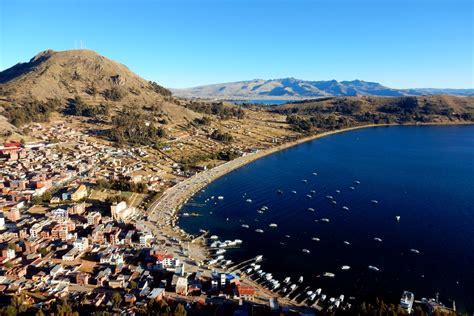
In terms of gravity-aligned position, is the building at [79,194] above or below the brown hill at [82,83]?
below

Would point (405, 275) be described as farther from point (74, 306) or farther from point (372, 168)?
point (372, 168)

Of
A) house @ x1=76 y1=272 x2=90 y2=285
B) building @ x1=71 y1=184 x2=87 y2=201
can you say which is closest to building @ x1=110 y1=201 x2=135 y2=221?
building @ x1=71 y1=184 x2=87 y2=201

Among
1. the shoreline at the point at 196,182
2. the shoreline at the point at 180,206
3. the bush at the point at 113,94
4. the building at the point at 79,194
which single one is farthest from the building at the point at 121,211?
the bush at the point at 113,94

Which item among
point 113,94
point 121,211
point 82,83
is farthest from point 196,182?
point 82,83

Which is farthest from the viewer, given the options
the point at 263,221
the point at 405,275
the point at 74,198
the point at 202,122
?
the point at 202,122

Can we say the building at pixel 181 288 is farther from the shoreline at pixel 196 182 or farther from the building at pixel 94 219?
the building at pixel 94 219

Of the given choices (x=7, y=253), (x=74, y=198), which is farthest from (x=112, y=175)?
(x=7, y=253)
